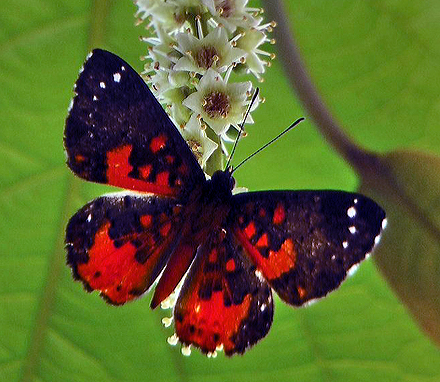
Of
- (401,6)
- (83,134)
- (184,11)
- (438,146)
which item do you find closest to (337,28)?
(401,6)

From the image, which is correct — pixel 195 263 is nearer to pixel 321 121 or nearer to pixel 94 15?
pixel 321 121

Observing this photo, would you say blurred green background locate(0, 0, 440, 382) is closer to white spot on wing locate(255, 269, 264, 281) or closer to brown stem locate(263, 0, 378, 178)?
brown stem locate(263, 0, 378, 178)

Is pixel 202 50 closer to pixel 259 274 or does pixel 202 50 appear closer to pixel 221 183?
pixel 221 183

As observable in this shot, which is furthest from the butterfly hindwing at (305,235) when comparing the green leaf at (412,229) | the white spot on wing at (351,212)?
the green leaf at (412,229)

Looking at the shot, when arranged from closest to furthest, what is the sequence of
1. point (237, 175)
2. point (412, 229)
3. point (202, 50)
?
point (202, 50)
point (412, 229)
point (237, 175)

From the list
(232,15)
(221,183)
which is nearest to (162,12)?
(232,15)

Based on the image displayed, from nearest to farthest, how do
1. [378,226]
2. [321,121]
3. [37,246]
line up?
[378,226] → [321,121] → [37,246]

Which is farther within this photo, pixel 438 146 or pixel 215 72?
pixel 438 146
